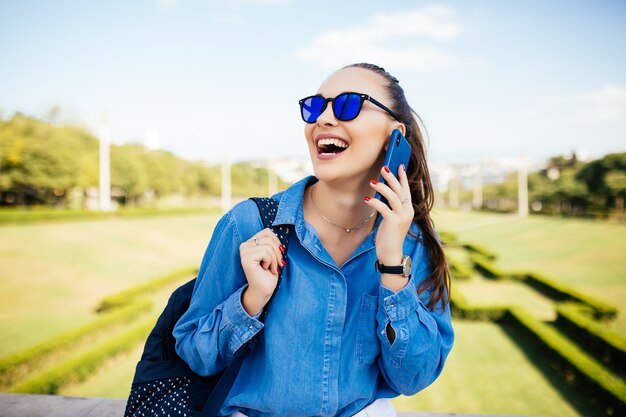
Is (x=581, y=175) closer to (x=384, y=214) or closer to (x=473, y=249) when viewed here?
(x=473, y=249)

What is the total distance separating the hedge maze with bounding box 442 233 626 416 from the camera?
601 centimetres

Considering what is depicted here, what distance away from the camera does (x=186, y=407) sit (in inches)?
53.4

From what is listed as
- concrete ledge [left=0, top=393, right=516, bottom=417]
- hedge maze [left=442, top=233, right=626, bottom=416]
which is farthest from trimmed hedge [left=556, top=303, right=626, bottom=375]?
concrete ledge [left=0, top=393, right=516, bottom=417]

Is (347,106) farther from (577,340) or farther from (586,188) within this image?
(586,188)

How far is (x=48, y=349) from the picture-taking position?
22.5ft

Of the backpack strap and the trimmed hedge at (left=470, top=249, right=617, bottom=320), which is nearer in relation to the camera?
the backpack strap

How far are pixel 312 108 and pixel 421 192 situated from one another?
0.54m

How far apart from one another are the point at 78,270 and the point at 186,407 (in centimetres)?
1479

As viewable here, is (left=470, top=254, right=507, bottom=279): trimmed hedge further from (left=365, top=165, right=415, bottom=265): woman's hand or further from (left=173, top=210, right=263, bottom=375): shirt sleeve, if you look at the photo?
(left=173, top=210, right=263, bottom=375): shirt sleeve

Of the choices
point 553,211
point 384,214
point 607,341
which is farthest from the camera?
point 553,211

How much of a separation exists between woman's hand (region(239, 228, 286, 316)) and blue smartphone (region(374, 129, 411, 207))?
1.33ft

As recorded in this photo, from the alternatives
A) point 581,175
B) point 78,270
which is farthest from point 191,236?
point 581,175

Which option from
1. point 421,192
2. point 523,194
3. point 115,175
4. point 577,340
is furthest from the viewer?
point 523,194

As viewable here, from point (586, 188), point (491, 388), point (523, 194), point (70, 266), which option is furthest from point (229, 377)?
point (523, 194)
